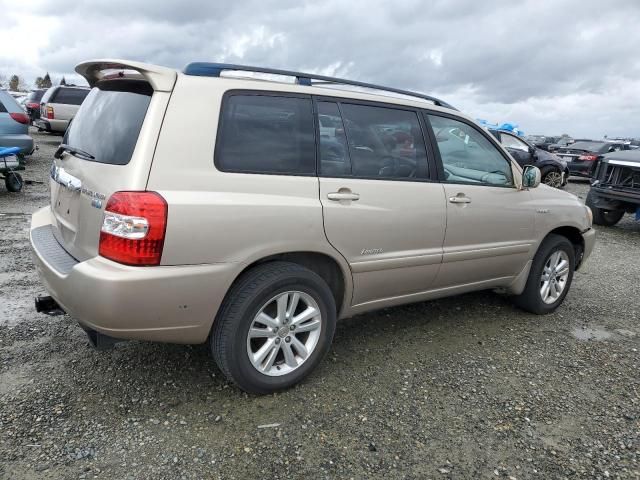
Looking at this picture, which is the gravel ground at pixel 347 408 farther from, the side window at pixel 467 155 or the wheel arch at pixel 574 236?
the side window at pixel 467 155

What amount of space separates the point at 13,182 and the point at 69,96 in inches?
377

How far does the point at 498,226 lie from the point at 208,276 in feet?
7.75

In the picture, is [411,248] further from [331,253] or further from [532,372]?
[532,372]

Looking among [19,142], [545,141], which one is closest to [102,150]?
[19,142]

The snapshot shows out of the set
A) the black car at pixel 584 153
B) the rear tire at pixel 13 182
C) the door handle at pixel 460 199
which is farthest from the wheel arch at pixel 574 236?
the black car at pixel 584 153

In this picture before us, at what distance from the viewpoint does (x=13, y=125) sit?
9.67 m

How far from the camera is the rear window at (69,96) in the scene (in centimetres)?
1658

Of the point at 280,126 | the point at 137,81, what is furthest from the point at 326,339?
the point at 137,81

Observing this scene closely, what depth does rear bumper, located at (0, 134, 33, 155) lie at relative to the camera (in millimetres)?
9461

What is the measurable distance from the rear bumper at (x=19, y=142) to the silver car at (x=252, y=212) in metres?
7.48

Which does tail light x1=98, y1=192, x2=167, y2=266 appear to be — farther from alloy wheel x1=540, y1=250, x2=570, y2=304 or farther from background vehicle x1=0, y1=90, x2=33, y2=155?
background vehicle x1=0, y1=90, x2=33, y2=155

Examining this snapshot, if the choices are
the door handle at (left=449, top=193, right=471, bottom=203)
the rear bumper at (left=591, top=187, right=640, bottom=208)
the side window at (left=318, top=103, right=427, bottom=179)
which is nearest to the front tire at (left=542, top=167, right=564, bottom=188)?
the rear bumper at (left=591, top=187, right=640, bottom=208)

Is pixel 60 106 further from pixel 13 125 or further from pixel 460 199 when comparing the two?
pixel 460 199

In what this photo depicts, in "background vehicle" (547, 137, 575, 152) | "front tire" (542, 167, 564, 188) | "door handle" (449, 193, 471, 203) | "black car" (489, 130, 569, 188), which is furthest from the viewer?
"background vehicle" (547, 137, 575, 152)
